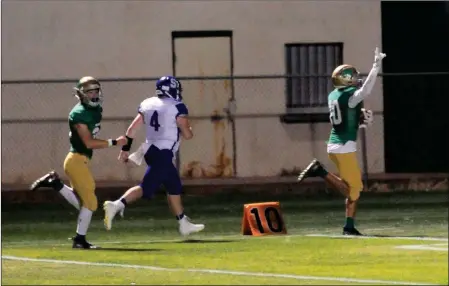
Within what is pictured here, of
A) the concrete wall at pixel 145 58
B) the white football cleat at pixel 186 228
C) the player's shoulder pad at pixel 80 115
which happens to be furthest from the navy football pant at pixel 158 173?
the concrete wall at pixel 145 58

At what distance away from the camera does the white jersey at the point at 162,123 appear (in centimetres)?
1962

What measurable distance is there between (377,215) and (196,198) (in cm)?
524

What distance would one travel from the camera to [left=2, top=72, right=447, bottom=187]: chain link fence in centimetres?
3059

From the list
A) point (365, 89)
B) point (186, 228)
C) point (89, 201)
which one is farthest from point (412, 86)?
point (89, 201)

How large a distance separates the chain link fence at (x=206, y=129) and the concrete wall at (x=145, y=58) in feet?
0.06

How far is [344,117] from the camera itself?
1978 centimetres

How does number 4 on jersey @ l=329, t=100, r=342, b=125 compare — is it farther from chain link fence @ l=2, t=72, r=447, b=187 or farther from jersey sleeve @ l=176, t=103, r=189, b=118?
chain link fence @ l=2, t=72, r=447, b=187

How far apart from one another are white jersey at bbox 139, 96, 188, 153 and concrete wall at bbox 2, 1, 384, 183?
10.9m

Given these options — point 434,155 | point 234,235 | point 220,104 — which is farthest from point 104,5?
point 234,235

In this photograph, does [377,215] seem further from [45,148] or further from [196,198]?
[45,148]

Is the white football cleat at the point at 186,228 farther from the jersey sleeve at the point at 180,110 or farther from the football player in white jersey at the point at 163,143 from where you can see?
the jersey sleeve at the point at 180,110

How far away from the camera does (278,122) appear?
3153 centimetres

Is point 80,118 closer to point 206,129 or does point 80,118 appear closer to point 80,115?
point 80,115

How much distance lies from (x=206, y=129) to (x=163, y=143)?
1163 cm
